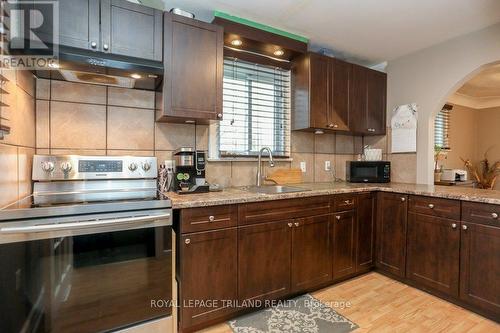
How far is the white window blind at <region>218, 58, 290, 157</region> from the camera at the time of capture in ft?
8.18

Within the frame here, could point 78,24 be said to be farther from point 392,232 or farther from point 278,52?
point 392,232

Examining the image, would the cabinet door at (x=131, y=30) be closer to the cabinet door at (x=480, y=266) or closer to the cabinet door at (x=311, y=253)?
the cabinet door at (x=311, y=253)

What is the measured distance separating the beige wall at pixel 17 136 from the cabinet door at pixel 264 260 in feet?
4.37

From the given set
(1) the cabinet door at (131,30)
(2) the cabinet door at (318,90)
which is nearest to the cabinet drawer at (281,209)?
(2) the cabinet door at (318,90)

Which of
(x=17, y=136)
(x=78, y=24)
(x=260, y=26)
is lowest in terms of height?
(x=17, y=136)

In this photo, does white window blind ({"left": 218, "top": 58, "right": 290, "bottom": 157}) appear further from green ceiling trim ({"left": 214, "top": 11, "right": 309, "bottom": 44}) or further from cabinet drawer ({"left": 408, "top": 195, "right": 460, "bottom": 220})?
cabinet drawer ({"left": 408, "top": 195, "right": 460, "bottom": 220})

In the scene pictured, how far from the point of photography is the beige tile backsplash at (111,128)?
1.81 meters

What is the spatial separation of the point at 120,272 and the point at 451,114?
585 centimetres

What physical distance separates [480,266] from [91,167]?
2.91 metres

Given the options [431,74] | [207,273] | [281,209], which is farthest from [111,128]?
[431,74]

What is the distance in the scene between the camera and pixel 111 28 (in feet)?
5.42

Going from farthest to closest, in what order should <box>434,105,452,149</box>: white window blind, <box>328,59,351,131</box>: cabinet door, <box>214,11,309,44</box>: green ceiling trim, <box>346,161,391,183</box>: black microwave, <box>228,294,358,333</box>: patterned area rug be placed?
1. <box>434,105,452,149</box>: white window blind
2. <box>346,161,391,183</box>: black microwave
3. <box>328,59,351,131</box>: cabinet door
4. <box>214,11,309,44</box>: green ceiling trim
5. <box>228,294,358,333</box>: patterned area rug

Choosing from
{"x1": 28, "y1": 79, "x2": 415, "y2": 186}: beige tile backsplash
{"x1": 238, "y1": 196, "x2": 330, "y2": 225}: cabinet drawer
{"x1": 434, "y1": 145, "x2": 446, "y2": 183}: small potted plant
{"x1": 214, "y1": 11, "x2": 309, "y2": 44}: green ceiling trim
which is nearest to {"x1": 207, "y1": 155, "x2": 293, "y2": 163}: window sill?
{"x1": 28, "y1": 79, "x2": 415, "y2": 186}: beige tile backsplash

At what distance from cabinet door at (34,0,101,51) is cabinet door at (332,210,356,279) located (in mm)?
2261
